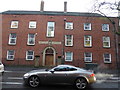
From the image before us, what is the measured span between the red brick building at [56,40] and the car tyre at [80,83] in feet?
44.9

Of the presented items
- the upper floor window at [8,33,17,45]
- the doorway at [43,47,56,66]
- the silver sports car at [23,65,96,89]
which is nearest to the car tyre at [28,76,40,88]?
the silver sports car at [23,65,96,89]

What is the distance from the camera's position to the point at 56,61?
71.6 ft

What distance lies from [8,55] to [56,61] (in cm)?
884

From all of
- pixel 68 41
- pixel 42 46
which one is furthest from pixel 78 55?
pixel 42 46

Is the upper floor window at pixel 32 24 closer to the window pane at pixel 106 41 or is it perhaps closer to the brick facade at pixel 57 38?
the brick facade at pixel 57 38

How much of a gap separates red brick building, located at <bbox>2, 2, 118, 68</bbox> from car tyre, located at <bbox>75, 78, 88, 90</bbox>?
13.7m

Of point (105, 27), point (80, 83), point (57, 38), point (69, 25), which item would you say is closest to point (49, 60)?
point (57, 38)

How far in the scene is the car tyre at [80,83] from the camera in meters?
7.65

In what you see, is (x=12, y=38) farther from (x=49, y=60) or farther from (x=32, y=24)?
(x=49, y=60)

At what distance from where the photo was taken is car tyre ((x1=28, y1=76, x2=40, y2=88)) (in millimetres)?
7865

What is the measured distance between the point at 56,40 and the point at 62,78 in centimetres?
1514

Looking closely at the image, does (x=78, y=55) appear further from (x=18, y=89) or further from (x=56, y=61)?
(x=18, y=89)

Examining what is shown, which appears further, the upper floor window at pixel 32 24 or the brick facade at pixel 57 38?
the upper floor window at pixel 32 24

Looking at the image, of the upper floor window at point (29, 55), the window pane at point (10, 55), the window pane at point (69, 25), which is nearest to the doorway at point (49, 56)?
the upper floor window at point (29, 55)
